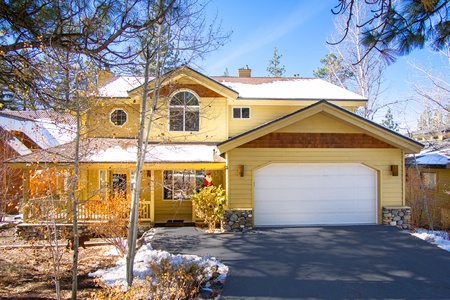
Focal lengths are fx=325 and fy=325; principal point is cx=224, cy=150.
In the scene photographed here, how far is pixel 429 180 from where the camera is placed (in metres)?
17.6

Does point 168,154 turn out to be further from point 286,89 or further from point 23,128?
point 23,128

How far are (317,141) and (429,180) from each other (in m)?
10.0

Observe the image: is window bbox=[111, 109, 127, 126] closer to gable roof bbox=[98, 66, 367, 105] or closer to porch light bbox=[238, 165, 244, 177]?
gable roof bbox=[98, 66, 367, 105]

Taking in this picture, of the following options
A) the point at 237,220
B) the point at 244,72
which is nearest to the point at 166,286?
the point at 237,220

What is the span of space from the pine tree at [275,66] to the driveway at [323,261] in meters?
29.5

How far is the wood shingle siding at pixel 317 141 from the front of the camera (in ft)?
37.7

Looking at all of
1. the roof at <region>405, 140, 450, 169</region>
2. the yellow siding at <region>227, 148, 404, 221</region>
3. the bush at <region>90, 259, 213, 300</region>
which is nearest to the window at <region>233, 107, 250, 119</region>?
the yellow siding at <region>227, 148, 404, 221</region>

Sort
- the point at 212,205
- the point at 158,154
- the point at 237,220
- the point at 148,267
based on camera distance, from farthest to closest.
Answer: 1. the point at 158,154
2. the point at 212,205
3. the point at 237,220
4. the point at 148,267

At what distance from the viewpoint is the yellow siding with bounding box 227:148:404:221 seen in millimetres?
11281

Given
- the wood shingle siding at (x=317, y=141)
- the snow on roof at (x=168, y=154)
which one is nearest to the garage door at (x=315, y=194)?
the wood shingle siding at (x=317, y=141)

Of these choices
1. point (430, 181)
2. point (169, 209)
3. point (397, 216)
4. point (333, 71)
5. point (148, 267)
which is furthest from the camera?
point (333, 71)

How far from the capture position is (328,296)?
5.96 metres

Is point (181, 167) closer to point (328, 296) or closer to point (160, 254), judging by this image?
point (160, 254)

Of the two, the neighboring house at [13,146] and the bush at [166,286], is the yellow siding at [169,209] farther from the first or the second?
the bush at [166,286]
